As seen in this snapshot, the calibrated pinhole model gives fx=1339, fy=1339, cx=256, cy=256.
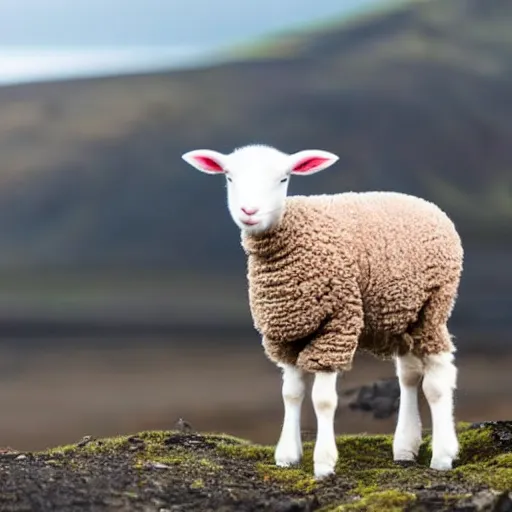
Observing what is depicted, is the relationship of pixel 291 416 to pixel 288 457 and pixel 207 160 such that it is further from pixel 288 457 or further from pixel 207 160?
pixel 207 160

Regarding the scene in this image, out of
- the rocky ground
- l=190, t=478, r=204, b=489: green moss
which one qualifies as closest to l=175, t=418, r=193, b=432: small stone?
the rocky ground

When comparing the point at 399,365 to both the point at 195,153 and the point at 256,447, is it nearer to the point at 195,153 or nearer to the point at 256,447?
the point at 256,447

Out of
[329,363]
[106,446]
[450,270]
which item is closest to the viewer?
[329,363]

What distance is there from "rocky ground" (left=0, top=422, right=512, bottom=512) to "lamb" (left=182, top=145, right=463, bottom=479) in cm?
43

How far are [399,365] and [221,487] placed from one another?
238 cm

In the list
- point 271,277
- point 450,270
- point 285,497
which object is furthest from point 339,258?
point 285,497

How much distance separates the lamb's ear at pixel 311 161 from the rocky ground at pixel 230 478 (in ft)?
7.57

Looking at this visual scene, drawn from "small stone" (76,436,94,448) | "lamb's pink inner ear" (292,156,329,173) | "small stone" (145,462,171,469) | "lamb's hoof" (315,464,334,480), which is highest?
"lamb's pink inner ear" (292,156,329,173)

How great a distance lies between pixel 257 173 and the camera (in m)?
9.73

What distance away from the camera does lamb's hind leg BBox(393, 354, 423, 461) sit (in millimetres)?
11273

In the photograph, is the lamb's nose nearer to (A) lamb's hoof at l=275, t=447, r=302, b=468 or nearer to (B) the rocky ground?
(B) the rocky ground

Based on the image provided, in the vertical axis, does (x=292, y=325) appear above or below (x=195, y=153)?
below

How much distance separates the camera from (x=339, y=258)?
394 inches

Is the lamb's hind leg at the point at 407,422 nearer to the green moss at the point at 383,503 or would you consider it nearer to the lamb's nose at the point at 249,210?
the green moss at the point at 383,503
